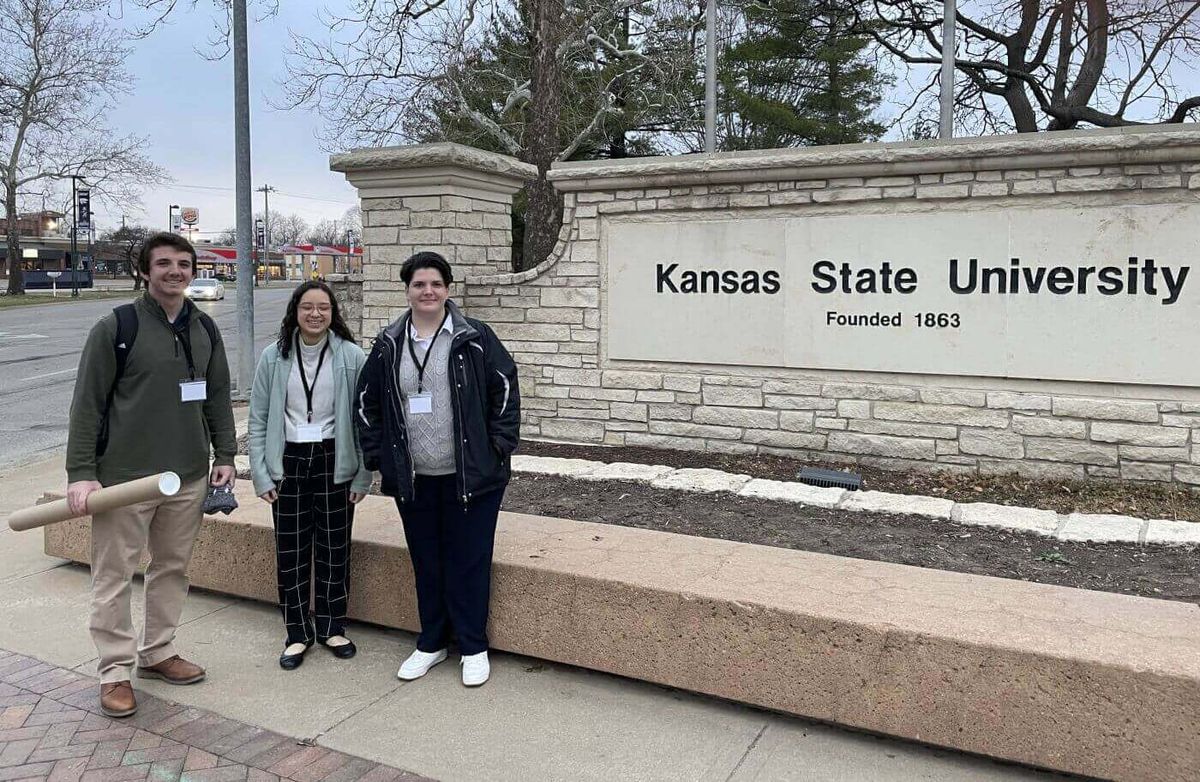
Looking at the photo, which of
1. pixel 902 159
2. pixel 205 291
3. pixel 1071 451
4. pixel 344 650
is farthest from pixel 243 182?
pixel 205 291

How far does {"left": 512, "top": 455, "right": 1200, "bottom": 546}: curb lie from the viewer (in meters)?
4.58

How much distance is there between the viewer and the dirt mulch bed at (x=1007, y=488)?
212 inches

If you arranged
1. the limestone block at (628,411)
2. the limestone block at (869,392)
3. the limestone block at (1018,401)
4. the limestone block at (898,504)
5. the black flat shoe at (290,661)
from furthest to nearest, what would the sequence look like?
1. the limestone block at (628,411)
2. the limestone block at (869,392)
3. the limestone block at (1018,401)
4. the limestone block at (898,504)
5. the black flat shoe at (290,661)

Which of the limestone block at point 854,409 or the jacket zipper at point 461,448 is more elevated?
the jacket zipper at point 461,448

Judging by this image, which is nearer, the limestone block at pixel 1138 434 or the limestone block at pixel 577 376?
the limestone block at pixel 1138 434

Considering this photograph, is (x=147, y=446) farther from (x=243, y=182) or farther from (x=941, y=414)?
(x=243, y=182)

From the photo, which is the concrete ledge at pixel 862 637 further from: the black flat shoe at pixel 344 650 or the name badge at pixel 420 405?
the name badge at pixel 420 405

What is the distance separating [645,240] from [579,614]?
3.82 meters

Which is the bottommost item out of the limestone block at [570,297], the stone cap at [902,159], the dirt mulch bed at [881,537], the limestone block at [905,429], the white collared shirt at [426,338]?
the dirt mulch bed at [881,537]

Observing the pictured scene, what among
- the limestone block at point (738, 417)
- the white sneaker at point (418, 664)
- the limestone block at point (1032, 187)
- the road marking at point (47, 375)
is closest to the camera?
the white sneaker at point (418, 664)

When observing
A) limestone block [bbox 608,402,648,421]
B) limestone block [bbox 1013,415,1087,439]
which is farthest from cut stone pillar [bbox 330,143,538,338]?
limestone block [bbox 1013,415,1087,439]

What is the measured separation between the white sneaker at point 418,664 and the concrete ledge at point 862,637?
0.26m

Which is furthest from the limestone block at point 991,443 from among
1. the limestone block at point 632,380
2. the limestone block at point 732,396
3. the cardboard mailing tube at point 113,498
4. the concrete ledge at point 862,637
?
the cardboard mailing tube at point 113,498

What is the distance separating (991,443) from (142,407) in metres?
4.88
